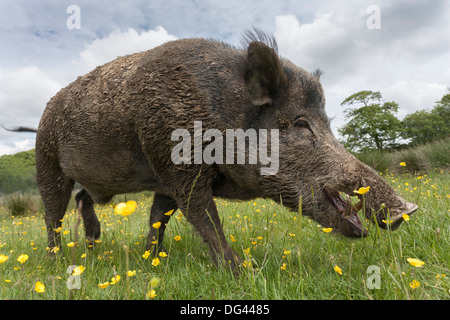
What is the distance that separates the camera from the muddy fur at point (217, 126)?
2.41 m

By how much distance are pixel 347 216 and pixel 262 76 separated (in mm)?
1335

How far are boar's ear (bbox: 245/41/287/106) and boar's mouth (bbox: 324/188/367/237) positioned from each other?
36.8 inches

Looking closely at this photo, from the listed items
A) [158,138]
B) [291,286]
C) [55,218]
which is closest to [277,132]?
[158,138]

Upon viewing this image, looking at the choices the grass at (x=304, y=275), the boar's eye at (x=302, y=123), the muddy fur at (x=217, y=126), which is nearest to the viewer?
the grass at (x=304, y=275)

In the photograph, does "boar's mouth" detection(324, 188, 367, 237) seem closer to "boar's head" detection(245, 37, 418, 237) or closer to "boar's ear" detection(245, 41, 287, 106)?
"boar's head" detection(245, 37, 418, 237)

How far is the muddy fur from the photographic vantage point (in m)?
2.41

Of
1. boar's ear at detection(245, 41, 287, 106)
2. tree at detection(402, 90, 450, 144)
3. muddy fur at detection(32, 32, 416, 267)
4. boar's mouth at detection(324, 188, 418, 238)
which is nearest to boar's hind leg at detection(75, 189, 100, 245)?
muddy fur at detection(32, 32, 416, 267)

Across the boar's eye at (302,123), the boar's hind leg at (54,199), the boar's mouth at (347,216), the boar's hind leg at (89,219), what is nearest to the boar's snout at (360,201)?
the boar's mouth at (347,216)

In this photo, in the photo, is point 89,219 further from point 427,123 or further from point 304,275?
point 427,123

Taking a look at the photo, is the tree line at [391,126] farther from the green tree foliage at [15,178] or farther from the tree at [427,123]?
the green tree foliage at [15,178]

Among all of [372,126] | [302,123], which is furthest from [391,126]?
[302,123]

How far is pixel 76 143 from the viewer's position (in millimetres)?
3252

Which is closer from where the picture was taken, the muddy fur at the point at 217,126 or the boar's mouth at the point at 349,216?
the boar's mouth at the point at 349,216
